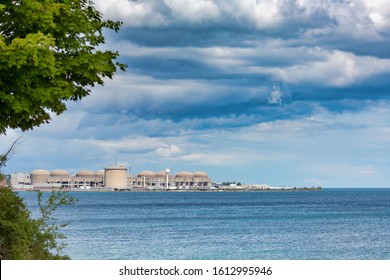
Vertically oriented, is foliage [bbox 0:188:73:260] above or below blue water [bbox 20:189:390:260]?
above

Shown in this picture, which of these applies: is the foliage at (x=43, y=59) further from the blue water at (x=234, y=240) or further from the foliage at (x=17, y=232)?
the blue water at (x=234, y=240)

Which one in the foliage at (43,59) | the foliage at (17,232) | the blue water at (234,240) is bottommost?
the blue water at (234,240)

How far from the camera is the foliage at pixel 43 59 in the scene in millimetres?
18984

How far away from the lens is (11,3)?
2027 cm

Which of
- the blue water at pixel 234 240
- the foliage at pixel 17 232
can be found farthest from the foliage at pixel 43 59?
the blue water at pixel 234 240

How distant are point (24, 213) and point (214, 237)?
5725cm

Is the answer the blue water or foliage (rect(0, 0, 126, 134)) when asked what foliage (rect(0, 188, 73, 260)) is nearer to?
foliage (rect(0, 0, 126, 134))

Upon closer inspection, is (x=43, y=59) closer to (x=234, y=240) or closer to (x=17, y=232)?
(x=17, y=232)

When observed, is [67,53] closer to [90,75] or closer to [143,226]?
[90,75]

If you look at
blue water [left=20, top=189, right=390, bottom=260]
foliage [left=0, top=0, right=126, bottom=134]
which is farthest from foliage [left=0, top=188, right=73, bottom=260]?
blue water [left=20, top=189, right=390, bottom=260]

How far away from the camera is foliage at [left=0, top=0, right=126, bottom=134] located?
18984mm

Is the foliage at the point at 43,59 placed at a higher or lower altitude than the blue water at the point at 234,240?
higher
